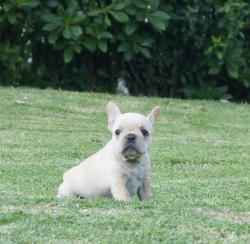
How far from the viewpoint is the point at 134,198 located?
6762 mm

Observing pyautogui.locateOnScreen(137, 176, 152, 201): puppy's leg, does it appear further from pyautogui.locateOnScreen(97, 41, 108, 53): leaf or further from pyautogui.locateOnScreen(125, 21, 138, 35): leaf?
pyautogui.locateOnScreen(125, 21, 138, 35): leaf

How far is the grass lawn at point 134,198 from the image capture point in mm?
5602

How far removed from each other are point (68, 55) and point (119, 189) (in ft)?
24.4

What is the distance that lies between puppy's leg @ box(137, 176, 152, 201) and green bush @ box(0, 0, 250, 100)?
6973 millimetres

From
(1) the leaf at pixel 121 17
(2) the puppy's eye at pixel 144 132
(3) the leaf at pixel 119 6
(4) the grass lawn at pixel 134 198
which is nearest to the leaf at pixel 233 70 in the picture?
(4) the grass lawn at pixel 134 198

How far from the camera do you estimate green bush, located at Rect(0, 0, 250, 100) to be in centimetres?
1388

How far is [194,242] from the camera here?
538cm

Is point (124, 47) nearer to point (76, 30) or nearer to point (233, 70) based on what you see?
point (76, 30)

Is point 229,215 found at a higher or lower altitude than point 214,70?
lower

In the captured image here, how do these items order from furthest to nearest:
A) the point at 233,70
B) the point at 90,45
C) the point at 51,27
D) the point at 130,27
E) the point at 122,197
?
the point at 233,70 → the point at 130,27 → the point at 90,45 → the point at 51,27 → the point at 122,197

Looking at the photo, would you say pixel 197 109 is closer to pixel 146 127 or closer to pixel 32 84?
pixel 32 84

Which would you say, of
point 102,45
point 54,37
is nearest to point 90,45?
point 102,45

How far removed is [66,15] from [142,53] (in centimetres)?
133

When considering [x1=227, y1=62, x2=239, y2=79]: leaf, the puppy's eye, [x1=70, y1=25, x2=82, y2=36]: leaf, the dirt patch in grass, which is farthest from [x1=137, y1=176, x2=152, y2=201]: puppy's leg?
[x1=227, y1=62, x2=239, y2=79]: leaf
